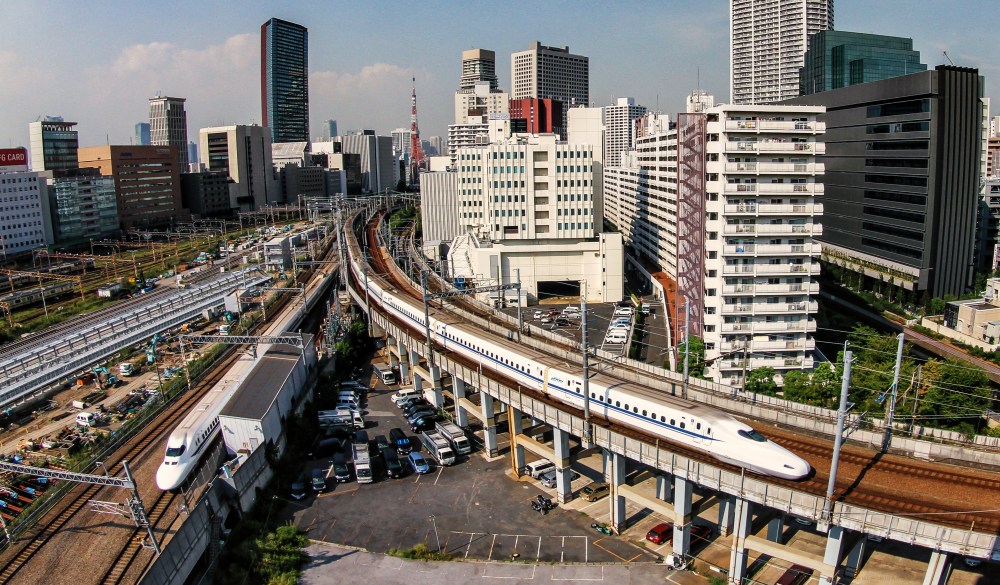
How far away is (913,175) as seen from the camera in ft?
185

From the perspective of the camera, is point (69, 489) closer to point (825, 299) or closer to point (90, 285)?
point (90, 285)

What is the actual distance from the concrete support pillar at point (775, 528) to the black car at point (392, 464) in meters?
17.3

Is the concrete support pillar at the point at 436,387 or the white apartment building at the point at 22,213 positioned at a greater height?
the white apartment building at the point at 22,213

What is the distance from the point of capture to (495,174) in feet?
211

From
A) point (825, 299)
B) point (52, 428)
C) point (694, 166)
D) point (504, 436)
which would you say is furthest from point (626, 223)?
point (52, 428)

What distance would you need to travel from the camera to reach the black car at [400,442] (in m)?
36.1

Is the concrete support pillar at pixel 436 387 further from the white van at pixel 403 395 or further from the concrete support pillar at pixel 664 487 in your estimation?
the concrete support pillar at pixel 664 487

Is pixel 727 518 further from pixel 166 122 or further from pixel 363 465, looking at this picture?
pixel 166 122

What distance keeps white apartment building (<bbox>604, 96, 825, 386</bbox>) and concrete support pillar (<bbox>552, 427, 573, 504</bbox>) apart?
1296cm

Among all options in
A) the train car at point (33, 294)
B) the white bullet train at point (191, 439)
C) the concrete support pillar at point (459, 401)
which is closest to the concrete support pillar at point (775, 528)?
the concrete support pillar at point (459, 401)

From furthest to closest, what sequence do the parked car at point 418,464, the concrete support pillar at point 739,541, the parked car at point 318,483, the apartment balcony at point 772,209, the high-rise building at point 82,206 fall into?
the high-rise building at point 82,206 < the apartment balcony at point 772,209 < the parked car at point 418,464 < the parked car at point 318,483 < the concrete support pillar at point 739,541

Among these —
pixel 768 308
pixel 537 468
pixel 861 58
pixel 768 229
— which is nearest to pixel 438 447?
pixel 537 468

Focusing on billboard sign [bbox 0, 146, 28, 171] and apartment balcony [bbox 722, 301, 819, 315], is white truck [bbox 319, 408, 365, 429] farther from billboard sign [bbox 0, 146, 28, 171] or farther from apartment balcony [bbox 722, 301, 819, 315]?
billboard sign [bbox 0, 146, 28, 171]

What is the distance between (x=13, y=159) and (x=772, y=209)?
9440 centimetres
